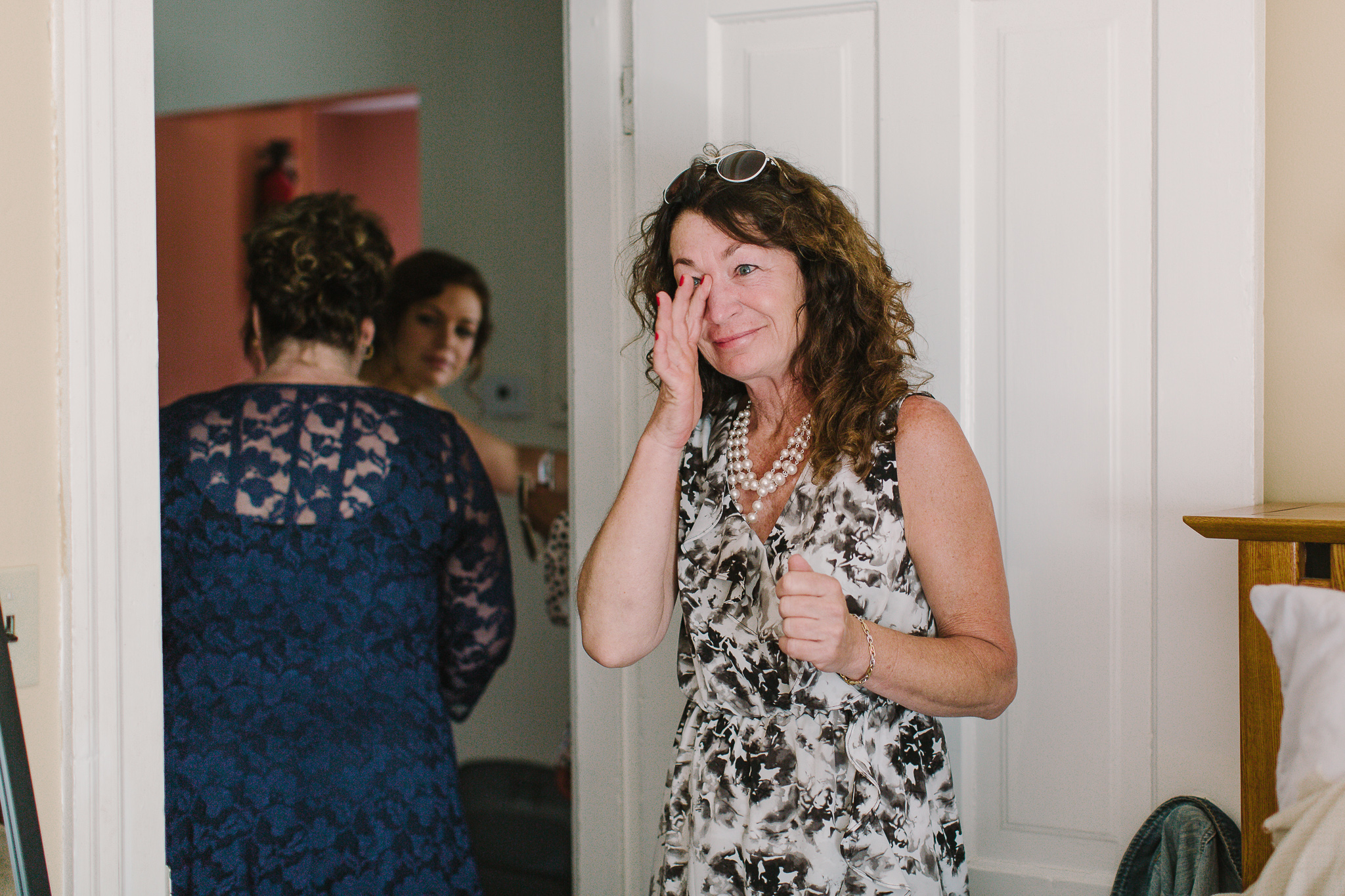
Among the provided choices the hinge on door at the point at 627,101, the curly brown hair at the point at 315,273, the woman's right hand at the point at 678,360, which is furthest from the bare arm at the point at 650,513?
the curly brown hair at the point at 315,273

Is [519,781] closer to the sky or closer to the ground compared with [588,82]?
closer to the ground

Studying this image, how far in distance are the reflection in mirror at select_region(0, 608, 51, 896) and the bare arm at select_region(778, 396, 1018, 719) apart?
2.68ft

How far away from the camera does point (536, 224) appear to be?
3.01 meters

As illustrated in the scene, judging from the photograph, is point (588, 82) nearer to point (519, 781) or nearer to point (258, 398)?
point (258, 398)

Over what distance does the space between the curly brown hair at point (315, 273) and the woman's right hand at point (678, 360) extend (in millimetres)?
747

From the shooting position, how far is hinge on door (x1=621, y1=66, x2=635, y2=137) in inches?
66.7

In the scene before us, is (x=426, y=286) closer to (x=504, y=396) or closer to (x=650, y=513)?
(x=504, y=396)

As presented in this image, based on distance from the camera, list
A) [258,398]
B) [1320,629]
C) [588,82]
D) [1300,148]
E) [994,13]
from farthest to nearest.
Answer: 1. [588,82]
2. [258,398]
3. [994,13]
4. [1300,148]
5. [1320,629]

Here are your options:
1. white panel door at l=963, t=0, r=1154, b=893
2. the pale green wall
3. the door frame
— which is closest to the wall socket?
the door frame

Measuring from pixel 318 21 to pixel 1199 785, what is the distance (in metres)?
3.09

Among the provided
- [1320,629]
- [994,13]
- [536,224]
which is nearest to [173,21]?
[536,224]

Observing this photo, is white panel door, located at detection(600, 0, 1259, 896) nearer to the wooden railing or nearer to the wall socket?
the wooden railing

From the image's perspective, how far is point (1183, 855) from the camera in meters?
1.33

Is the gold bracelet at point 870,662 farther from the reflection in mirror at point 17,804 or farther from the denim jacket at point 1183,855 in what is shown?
the reflection in mirror at point 17,804
